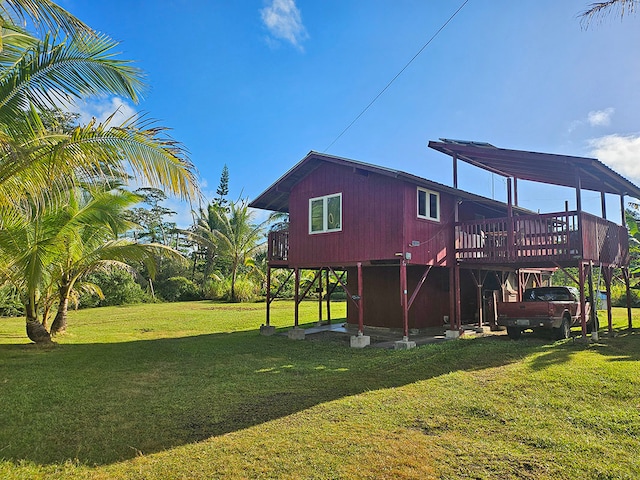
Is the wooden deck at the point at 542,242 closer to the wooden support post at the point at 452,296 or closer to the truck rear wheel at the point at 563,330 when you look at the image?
the wooden support post at the point at 452,296

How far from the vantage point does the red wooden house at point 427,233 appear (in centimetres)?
1223

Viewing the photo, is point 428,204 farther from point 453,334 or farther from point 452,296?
point 453,334

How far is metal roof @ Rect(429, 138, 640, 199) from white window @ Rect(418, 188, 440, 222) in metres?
1.83

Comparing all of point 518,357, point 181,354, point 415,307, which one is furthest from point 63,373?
point 415,307

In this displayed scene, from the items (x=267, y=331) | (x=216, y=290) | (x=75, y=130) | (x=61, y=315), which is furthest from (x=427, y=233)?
(x=216, y=290)

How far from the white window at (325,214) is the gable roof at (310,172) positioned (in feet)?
3.63

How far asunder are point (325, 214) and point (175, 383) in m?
7.73

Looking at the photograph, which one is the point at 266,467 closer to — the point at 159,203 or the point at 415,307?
the point at 415,307

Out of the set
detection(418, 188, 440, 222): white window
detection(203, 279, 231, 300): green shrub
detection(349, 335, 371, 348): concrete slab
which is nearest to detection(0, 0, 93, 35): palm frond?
detection(349, 335, 371, 348): concrete slab

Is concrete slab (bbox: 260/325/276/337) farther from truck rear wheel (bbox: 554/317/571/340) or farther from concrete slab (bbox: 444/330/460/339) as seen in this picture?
truck rear wheel (bbox: 554/317/571/340)

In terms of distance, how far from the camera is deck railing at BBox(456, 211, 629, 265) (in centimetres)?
1178

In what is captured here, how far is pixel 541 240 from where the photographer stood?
12.5 meters

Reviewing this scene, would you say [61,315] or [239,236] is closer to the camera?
[61,315]

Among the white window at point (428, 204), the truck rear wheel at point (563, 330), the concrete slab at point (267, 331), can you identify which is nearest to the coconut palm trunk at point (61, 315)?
the concrete slab at point (267, 331)
